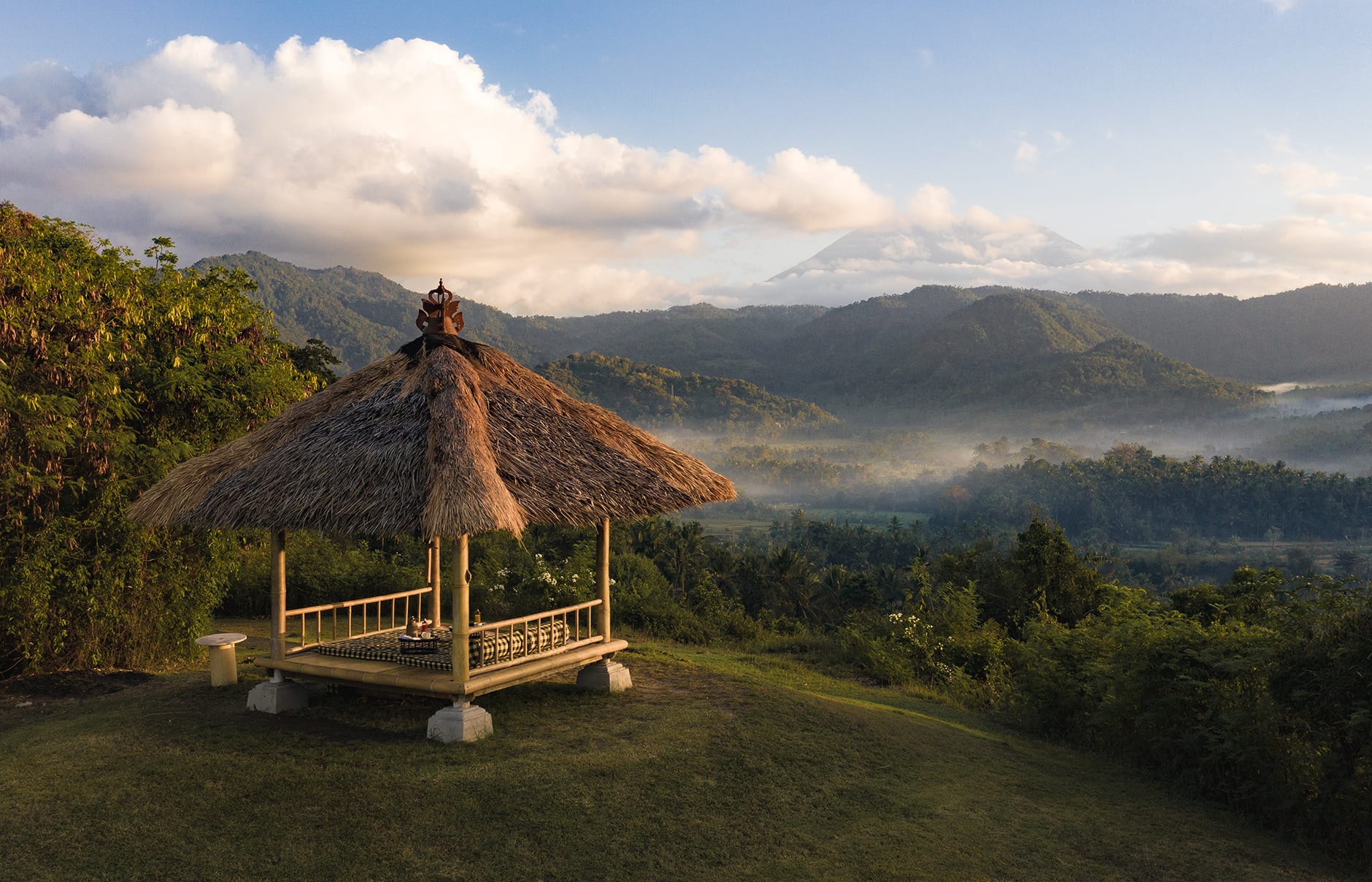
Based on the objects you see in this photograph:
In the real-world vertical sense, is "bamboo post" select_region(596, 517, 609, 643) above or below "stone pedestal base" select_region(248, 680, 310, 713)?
above

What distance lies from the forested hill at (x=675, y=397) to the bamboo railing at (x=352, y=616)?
99.9m

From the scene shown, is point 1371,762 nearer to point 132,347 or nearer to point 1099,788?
point 1099,788

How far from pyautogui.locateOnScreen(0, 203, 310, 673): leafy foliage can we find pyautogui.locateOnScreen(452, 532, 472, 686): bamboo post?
4647 mm

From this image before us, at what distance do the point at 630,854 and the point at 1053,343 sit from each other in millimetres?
175082

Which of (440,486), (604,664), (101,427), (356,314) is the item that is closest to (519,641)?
(604,664)

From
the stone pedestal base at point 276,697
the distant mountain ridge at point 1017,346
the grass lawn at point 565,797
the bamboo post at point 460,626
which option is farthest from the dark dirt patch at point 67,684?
the distant mountain ridge at point 1017,346

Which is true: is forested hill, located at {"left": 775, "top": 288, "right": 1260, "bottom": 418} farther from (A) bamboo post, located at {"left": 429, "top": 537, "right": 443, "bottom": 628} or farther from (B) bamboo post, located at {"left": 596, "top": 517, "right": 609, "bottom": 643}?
(A) bamboo post, located at {"left": 429, "top": 537, "right": 443, "bottom": 628}

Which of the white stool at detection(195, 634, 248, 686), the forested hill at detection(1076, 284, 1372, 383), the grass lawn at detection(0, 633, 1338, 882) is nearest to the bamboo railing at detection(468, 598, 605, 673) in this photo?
the grass lawn at detection(0, 633, 1338, 882)

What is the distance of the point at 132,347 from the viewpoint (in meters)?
10.4

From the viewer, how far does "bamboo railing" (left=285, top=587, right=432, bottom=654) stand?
374 inches

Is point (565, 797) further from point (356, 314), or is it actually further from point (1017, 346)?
point (1017, 346)

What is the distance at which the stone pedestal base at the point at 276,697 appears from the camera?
29.2 feet

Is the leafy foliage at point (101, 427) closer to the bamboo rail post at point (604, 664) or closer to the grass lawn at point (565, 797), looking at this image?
the grass lawn at point (565, 797)

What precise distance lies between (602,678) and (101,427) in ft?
20.7
